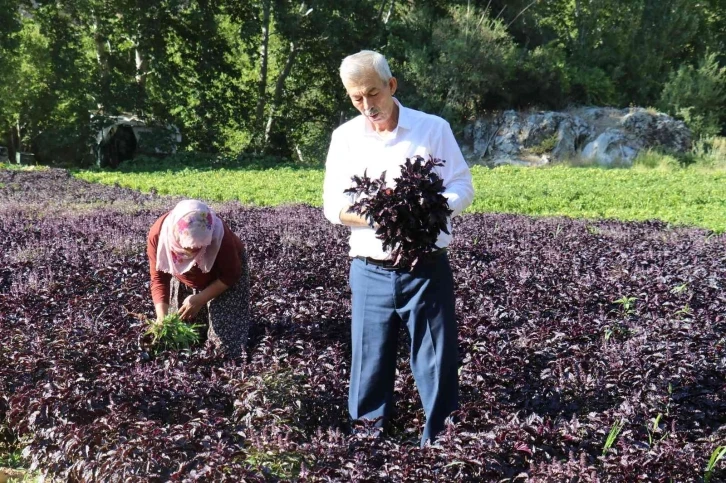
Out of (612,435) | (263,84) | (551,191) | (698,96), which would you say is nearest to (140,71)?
(263,84)

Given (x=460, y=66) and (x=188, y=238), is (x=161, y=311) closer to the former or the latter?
(x=188, y=238)

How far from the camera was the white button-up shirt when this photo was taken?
10.6ft

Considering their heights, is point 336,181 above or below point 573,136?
below

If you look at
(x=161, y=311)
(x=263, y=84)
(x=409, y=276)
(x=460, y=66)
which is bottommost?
(x=161, y=311)

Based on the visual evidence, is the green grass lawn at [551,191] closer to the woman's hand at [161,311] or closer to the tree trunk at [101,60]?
Answer: the woman's hand at [161,311]

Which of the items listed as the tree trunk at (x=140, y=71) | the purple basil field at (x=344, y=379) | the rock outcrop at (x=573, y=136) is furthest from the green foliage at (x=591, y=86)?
the purple basil field at (x=344, y=379)

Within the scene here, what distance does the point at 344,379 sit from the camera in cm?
411

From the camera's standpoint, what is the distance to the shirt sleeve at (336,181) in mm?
3299

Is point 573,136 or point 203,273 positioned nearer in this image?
point 203,273

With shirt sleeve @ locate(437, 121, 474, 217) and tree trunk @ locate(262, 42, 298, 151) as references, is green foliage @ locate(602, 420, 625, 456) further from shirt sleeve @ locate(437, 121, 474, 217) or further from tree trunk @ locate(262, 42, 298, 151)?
A: tree trunk @ locate(262, 42, 298, 151)

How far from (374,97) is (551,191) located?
12.3m

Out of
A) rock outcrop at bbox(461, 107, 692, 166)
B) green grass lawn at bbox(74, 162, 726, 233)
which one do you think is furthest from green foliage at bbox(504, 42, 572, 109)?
green grass lawn at bbox(74, 162, 726, 233)

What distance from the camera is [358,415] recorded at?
3.57 meters

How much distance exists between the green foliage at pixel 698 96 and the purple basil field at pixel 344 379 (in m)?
28.0
